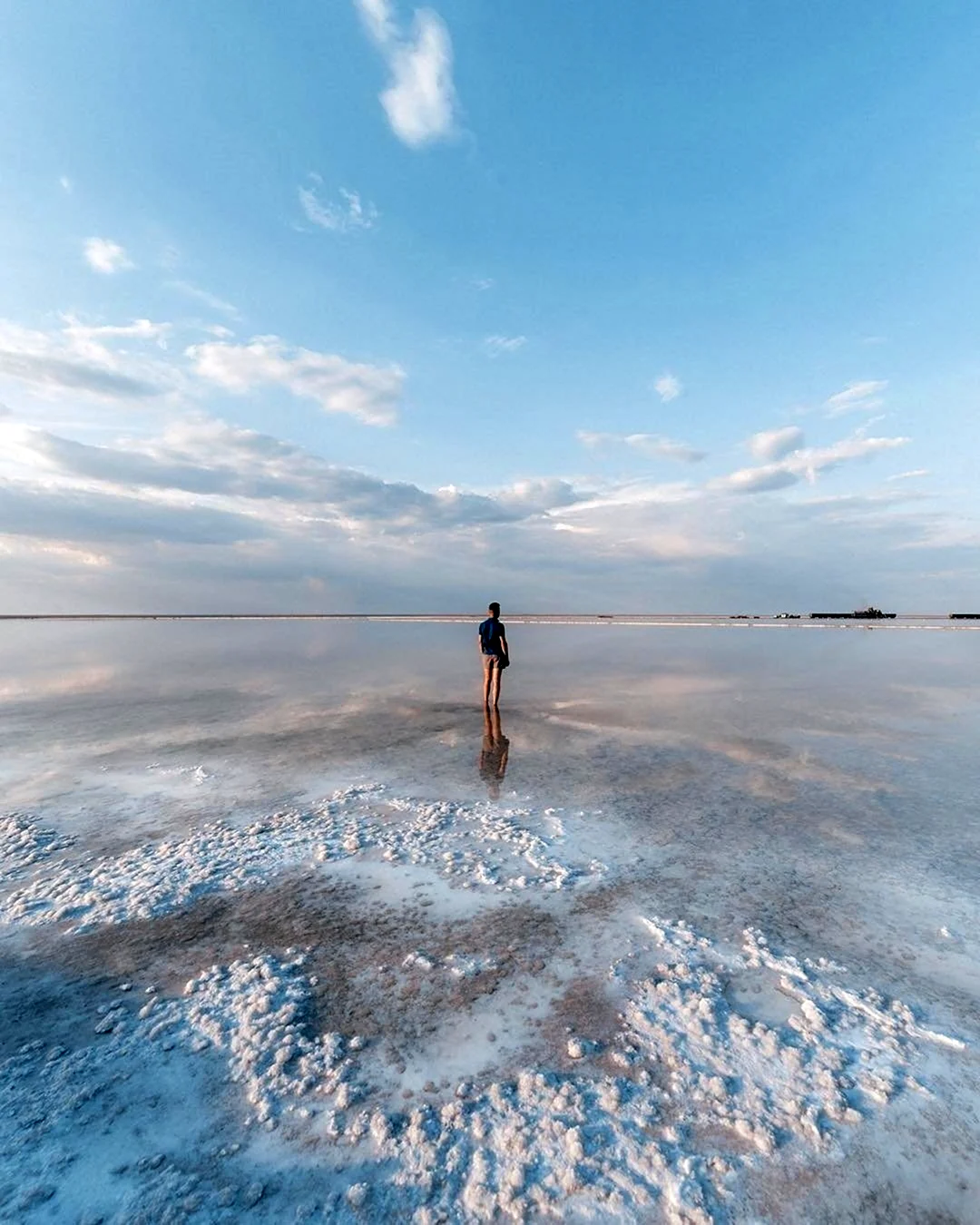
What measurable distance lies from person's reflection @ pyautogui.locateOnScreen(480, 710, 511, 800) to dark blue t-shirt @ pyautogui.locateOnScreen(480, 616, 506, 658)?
1241 mm

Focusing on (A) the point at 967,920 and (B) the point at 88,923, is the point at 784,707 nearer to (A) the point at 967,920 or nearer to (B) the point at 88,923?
(A) the point at 967,920

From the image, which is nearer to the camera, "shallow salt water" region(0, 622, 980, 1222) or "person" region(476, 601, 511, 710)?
"shallow salt water" region(0, 622, 980, 1222)

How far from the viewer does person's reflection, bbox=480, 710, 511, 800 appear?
24.4ft

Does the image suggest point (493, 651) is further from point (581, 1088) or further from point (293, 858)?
point (581, 1088)

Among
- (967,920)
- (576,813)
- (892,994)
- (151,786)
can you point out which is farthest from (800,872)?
(151,786)

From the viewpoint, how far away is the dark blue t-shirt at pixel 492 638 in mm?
11688

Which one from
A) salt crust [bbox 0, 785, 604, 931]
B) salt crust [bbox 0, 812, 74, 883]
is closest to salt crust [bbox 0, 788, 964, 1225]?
salt crust [bbox 0, 785, 604, 931]

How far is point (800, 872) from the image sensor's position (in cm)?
499

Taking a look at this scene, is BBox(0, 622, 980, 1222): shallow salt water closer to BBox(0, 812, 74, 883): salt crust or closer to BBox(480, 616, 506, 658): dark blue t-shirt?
BBox(0, 812, 74, 883): salt crust

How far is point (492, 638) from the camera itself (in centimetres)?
1170

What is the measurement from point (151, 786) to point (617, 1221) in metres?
6.63

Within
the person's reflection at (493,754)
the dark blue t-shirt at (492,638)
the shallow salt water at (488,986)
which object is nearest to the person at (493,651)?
the dark blue t-shirt at (492,638)

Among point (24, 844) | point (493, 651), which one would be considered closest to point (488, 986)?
point (24, 844)

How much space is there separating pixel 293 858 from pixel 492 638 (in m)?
6.89
